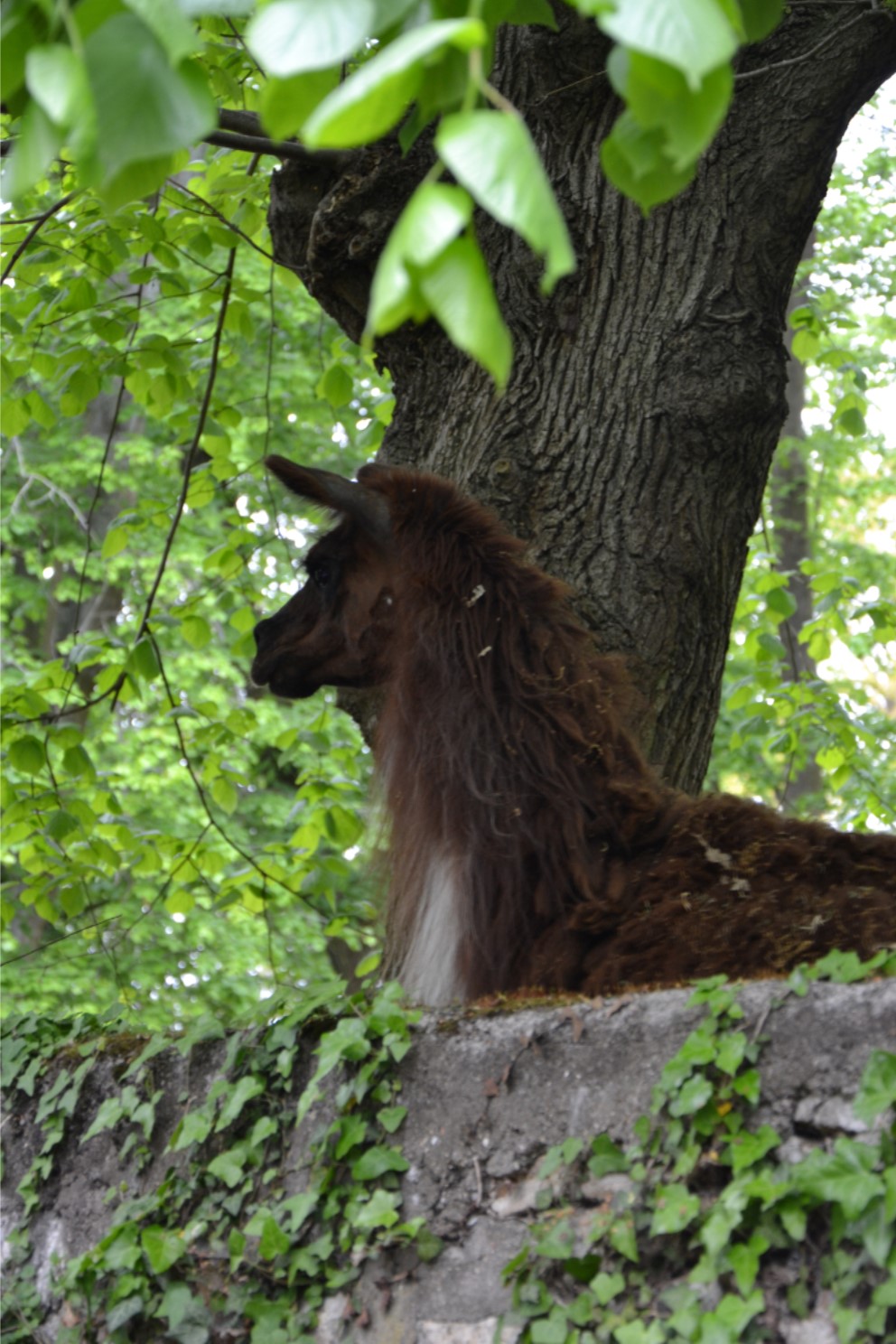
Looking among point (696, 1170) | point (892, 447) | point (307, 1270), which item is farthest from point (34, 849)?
point (892, 447)

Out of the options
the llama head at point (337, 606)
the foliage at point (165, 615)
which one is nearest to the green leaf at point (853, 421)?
the foliage at point (165, 615)

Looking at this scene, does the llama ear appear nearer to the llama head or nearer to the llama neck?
the llama head

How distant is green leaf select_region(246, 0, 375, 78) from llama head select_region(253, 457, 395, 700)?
337 centimetres

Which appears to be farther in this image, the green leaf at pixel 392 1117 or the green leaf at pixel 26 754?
the green leaf at pixel 26 754

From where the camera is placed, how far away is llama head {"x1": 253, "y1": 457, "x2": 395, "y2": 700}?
5.01m

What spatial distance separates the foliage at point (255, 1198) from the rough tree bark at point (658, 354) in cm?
210

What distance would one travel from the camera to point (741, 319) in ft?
17.5

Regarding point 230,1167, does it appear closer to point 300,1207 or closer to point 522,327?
point 300,1207

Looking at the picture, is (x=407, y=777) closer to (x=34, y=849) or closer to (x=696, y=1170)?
(x=696, y=1170)

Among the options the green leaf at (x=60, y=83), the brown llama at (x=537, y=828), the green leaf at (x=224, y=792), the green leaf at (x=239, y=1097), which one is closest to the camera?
the green leaf at (x=60, y=83)

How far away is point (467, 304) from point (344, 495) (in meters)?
3.45

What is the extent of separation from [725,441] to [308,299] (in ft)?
36.9

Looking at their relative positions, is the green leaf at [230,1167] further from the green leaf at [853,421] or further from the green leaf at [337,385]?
the green leaf at [853,421]

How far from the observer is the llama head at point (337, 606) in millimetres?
5008
